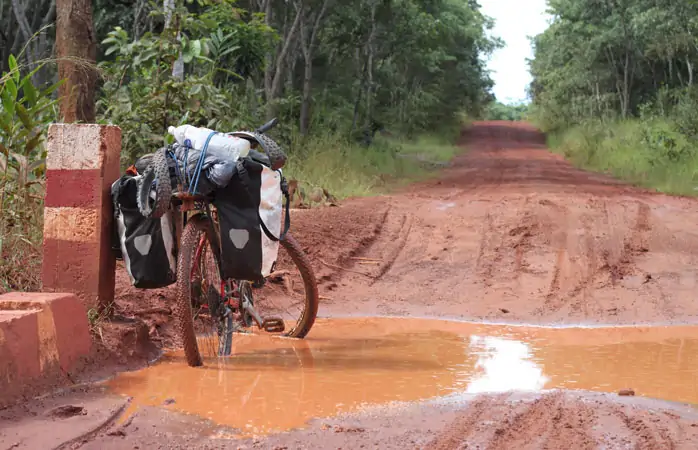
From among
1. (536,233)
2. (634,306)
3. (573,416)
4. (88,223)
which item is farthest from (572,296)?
(88,223)

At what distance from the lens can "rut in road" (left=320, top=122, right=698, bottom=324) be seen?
787 cm

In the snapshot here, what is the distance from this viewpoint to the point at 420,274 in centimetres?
891

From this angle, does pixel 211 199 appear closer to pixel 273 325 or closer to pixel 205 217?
pixel 205 217

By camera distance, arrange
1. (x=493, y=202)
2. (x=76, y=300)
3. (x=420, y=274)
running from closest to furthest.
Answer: (x=76, y=300)
(x=420, y=274)
(x=493, y=202)

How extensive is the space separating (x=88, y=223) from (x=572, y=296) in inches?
177

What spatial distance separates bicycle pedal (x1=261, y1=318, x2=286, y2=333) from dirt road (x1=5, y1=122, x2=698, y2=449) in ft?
2.19

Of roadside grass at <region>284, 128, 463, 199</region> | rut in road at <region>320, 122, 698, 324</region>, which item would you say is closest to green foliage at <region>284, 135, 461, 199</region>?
roadside grass at <region>284, 128, 463, 199</region>

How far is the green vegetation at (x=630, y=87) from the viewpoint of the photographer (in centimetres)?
1939

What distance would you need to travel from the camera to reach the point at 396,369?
18.2 ft

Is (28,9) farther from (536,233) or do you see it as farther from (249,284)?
(249,284)

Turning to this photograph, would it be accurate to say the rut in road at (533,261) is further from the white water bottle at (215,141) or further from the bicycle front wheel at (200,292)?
the white water bottle at (215,141)

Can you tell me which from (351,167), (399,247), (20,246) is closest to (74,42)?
(20,246)

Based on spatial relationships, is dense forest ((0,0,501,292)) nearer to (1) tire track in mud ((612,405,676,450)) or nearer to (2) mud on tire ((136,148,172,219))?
(2) mud on tire ((136,148,172,219))

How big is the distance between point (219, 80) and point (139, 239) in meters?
10.2
